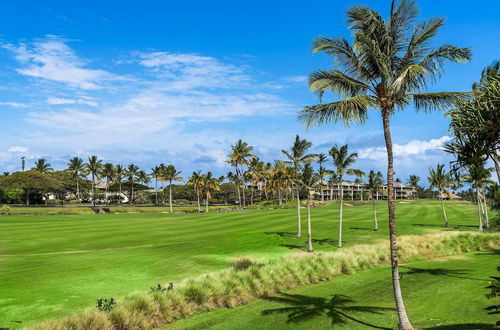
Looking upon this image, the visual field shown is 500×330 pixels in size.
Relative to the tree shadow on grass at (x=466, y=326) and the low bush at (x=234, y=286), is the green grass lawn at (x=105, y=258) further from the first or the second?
the tree shadow on grass at (x=466, y=326)

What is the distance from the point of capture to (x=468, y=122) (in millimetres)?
13062

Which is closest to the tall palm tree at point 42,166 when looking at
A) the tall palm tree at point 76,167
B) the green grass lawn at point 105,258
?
the tall palm tree at point 76,167

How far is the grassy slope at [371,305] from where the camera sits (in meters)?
15.0

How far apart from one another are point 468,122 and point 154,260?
25.0 m

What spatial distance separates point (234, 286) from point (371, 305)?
23.5 ft

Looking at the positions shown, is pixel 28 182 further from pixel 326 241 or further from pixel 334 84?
pixel 334 84

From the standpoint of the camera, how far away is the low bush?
1502 centimetres

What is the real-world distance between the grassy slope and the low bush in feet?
2.51

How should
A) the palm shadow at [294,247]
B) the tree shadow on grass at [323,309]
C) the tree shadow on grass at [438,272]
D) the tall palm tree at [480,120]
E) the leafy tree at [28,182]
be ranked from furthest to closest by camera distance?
the leafy tree at [28,182] < the palm shadow at [294,247] < the tree shadow on grass at [438,272] < the tree shadow on grass at [323,309] < the tall palm tree at [480,120]

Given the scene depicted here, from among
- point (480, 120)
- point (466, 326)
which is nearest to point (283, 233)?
point (466, 326)

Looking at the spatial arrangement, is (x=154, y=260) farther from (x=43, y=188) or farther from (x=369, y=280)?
(x=43, y=188)

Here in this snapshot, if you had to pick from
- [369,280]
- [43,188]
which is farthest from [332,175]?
[43,188]

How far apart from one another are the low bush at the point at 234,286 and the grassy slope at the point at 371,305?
765 millimetres

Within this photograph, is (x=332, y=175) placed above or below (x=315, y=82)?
below
